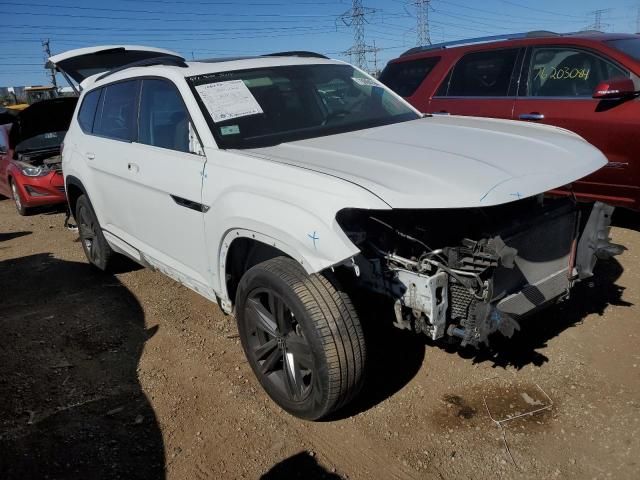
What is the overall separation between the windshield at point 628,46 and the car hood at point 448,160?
7.16 feet

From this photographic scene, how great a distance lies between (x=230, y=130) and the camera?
3.19m

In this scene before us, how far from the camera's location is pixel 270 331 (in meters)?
2.88

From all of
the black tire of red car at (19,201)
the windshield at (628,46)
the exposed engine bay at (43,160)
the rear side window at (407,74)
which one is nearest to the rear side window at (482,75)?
the rear side window at (407,74)

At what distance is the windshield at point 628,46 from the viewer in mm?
4895

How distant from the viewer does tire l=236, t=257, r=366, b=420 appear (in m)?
2.53

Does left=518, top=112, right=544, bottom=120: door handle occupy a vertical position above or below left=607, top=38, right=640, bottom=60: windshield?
below

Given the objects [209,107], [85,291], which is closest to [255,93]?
[209,107]

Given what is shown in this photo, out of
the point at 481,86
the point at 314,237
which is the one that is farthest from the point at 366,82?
the point at 481,86

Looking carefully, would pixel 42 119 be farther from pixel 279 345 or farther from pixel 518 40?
pixel 279 345

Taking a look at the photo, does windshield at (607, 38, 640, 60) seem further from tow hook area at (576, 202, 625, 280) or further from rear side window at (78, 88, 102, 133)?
rear side window at (78, 88, 102, 133)

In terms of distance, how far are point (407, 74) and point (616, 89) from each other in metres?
2.71

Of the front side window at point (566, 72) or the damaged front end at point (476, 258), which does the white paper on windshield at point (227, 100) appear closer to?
the damaged front end at point (476, 258)

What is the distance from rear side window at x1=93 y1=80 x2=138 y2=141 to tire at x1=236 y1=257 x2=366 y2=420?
1830 mm

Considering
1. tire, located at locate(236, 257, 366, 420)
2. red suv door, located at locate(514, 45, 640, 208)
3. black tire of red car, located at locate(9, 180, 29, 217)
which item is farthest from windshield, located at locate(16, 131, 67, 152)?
tire, located at locate(236, 257, 366, 420)
